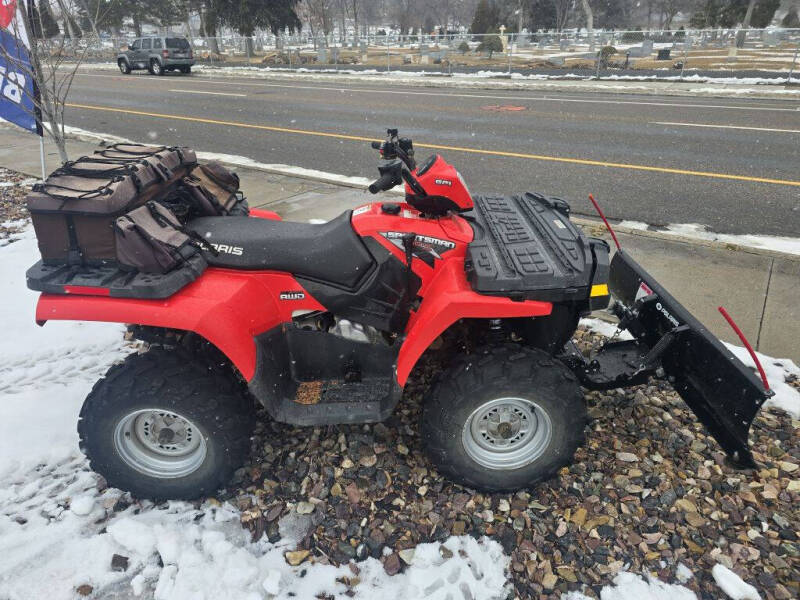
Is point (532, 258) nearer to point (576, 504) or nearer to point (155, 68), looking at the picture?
point (576, 504)

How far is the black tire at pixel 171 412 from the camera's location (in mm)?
2352

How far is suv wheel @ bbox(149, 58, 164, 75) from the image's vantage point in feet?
83.9

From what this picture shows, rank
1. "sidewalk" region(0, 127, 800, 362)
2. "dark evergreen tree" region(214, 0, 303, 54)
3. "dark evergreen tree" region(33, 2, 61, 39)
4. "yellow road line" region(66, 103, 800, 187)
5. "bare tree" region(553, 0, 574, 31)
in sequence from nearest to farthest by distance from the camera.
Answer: "sidewalk" region(0, 127, 800, 362) < "dark evergreen tree" region(33, 2, 61, 39) < "yellow road line" region(66, 103, 800, 187) < "dark evergreen tree" region(214, 0, 303, 54) < "bare tree" region(553, 0, 574, 31)

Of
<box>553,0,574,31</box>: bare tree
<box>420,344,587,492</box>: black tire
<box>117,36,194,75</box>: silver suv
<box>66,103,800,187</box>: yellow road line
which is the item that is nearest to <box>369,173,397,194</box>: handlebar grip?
<box>420,344,587,492</box>: black tire

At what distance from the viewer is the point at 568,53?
89.9 ft

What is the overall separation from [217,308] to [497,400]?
1.26 m

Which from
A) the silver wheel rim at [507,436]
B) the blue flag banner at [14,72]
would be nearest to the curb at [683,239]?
the silver wheel rim at [507,436]

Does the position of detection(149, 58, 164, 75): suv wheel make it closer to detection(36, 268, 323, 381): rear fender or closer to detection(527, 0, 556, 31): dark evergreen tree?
detection(36, 268, 323, 381): rear fender

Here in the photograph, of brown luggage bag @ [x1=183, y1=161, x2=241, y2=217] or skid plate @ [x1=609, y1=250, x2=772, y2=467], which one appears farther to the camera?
brown luggage bag @ [x1=183, y1=161, x2=241, y2=217]

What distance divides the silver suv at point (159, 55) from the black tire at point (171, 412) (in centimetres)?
2739

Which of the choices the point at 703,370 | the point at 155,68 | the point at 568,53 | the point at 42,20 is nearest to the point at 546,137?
the point at 42,20

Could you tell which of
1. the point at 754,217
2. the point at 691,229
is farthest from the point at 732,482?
the point at 754,217

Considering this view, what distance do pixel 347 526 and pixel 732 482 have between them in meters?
1.82

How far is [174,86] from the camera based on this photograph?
66.3 ft
